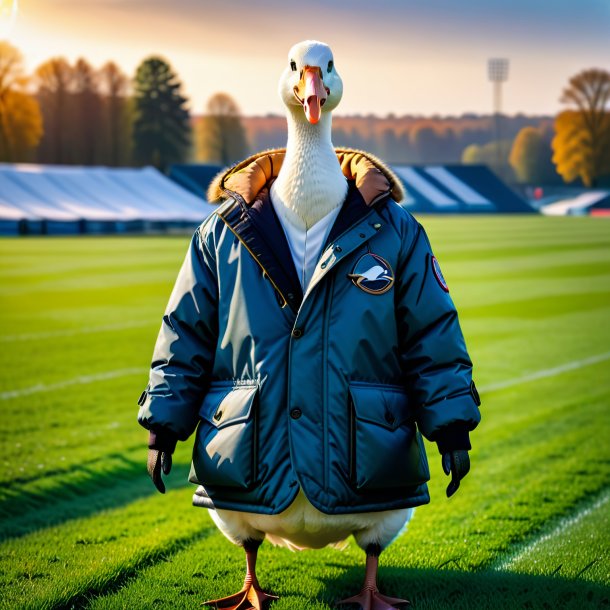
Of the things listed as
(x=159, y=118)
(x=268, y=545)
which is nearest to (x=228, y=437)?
(x=268, y=545)

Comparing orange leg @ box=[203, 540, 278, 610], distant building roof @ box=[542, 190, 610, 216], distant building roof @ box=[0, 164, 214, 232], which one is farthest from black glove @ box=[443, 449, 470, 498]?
distant building roof @ box=[0, 164, 214, 232]

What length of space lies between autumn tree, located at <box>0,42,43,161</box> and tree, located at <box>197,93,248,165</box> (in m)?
9.92

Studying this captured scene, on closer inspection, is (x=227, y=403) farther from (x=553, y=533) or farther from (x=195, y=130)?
(x=195, y=130)

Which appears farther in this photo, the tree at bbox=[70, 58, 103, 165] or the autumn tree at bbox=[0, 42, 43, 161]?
the tree at bbox=[70, 58, 103, 165]

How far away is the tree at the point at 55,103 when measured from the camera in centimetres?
4134

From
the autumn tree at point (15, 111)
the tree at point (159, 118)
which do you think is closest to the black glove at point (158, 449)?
the autumn tree at point (15, 111)

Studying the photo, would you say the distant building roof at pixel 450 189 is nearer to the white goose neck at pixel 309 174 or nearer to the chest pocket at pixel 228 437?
the white goose neck at pixel 309 174

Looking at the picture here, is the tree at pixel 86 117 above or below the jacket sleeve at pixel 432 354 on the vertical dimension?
above

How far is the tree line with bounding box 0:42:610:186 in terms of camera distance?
14.3 m

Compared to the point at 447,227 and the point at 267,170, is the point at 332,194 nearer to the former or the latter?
the point at 267,170

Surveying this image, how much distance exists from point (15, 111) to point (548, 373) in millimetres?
23984

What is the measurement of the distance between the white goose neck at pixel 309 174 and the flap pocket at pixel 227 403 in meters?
0.57

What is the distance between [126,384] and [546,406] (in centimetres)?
368

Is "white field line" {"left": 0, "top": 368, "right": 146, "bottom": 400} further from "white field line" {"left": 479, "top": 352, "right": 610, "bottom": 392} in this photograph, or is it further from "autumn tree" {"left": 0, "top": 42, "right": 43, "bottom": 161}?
"autumn tree" {"left": 0, "top": 42, "right": 43, "bottom": 161}
